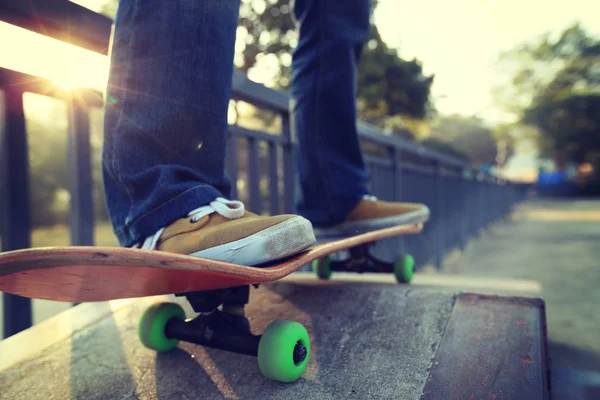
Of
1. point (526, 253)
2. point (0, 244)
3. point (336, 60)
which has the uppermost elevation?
point (336, 60)

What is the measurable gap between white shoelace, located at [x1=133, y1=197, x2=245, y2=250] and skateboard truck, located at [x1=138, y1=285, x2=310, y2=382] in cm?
14

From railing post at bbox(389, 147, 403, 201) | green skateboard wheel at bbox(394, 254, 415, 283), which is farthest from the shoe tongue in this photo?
railing post at bbox(389, 147, 403, 201)

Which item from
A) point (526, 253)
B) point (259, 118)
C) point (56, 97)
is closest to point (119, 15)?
point (56, 97)

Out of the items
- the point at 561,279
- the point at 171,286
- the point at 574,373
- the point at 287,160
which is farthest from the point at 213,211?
the point at 561,279

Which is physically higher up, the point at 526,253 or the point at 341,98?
the point at 341,98

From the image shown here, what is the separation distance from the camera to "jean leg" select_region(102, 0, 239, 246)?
922 millimetres

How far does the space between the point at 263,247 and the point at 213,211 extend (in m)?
0.15

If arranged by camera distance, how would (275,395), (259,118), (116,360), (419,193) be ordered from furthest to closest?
(259,118)
(419,193)
(116,360)
(275,395)

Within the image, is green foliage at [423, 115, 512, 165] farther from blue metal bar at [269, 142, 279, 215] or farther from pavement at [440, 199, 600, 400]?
blue metal bar at [269, 142, 279, 215]

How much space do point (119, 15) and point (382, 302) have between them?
3.39ft

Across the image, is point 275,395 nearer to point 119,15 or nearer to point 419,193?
point 119,15

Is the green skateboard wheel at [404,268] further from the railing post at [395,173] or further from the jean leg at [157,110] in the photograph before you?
the railing post at [395,173]

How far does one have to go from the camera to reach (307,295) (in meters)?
1.48

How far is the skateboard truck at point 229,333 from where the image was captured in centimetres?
92
